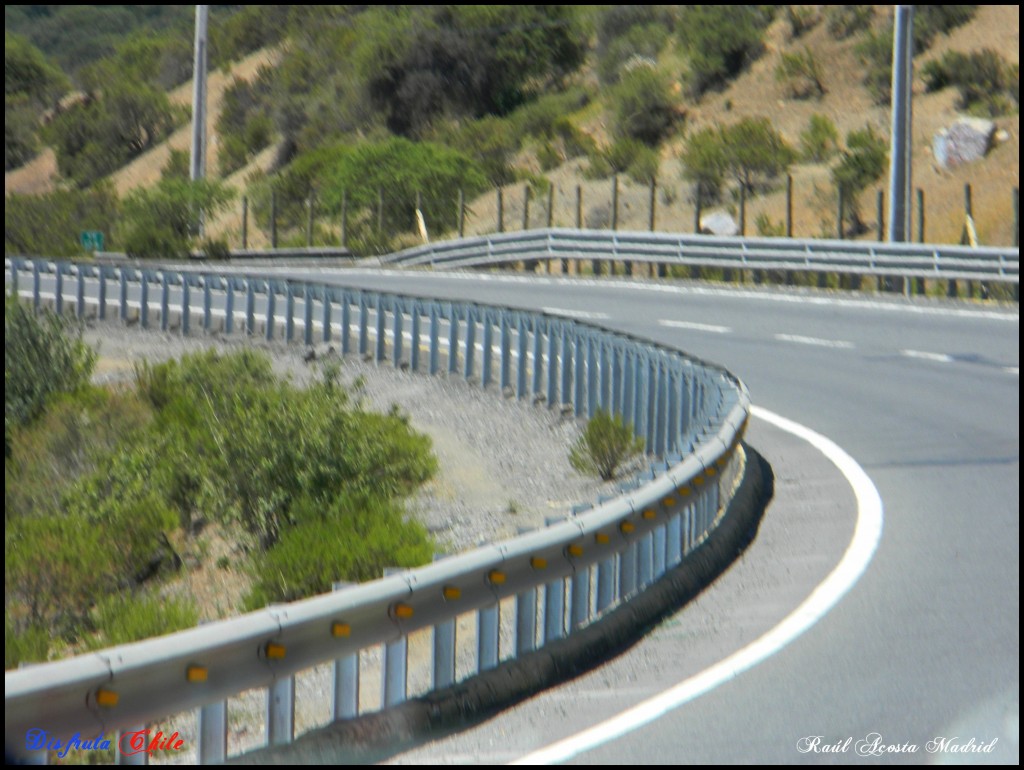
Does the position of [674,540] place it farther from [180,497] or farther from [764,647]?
[180,497]

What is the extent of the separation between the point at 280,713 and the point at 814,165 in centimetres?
4590

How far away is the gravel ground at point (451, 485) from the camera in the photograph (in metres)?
8.22

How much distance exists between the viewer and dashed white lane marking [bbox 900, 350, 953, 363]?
21078 millimetres

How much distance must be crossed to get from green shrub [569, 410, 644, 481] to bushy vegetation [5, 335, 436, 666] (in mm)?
1949

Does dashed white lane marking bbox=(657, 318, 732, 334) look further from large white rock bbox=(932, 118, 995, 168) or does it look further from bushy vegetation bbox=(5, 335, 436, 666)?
large white rock bbox=(932, 118, 995, 168)

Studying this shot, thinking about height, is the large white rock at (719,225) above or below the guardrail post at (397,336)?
above

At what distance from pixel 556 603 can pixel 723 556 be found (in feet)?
8.20

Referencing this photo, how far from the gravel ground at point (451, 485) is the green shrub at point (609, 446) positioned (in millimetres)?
188

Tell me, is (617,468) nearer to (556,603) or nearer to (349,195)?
(556,603)

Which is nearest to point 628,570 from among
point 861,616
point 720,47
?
point 861,616

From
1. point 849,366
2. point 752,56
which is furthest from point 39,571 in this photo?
point 752,56

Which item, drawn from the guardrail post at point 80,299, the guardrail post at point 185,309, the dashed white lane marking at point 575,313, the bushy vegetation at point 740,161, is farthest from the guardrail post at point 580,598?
the bushy vegetation at point 740,161

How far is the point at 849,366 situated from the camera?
2066 centimetres

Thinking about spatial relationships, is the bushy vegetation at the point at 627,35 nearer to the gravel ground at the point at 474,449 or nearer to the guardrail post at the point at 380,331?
the guardrail post at the point at 380,331
